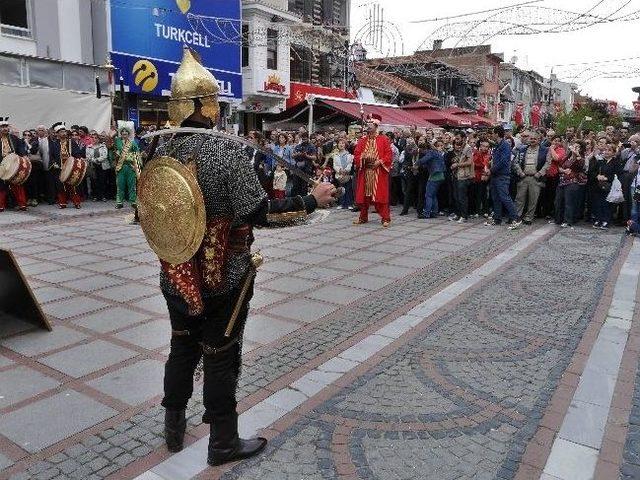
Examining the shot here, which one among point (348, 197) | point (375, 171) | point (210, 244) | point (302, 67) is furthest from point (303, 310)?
point (302, 67)

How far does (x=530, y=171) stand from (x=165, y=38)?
14478 millimetres

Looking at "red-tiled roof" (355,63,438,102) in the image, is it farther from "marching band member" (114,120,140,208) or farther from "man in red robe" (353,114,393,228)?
"man in red robe" (353,114,393,228)

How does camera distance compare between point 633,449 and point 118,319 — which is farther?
point 118,319

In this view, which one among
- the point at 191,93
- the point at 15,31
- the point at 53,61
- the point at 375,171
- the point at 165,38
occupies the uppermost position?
the point at 165,38

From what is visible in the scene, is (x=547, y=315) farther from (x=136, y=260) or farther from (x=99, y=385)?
(x=136, y=260)

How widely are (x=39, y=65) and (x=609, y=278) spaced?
566 inches

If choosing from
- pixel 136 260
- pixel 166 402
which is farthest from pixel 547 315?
pixel 136 260

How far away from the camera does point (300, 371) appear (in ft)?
12.6

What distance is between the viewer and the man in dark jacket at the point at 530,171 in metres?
10.3

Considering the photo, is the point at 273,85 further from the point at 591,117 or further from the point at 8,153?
the point at 591,117

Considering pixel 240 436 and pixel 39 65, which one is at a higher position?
pixel 39 65

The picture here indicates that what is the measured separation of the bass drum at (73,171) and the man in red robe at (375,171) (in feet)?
19.1

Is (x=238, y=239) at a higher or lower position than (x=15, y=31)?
lower

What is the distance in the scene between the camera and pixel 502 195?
10.2 metres
